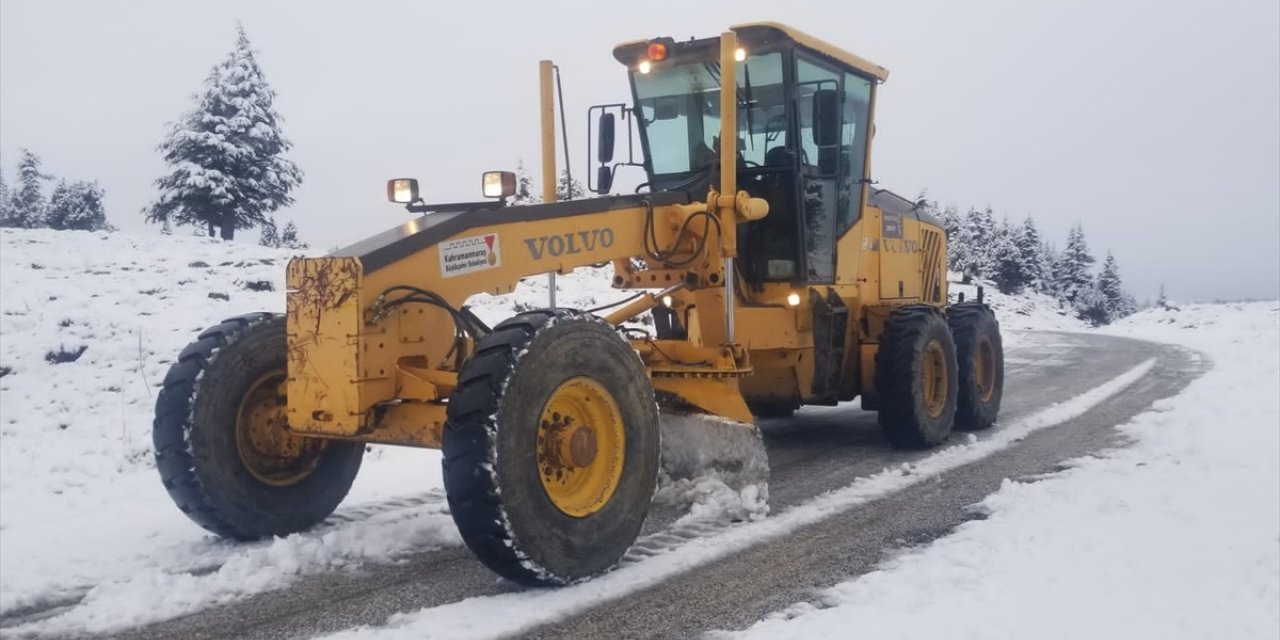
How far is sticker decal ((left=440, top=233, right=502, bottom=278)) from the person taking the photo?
5039 millimetres

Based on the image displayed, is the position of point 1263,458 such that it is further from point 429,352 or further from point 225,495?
point 225,495

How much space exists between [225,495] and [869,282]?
570 cm

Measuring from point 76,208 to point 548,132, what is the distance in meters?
67.7

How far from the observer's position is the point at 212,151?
3197 cm

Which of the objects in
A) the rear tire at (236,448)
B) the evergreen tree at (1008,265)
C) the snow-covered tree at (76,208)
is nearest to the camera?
the rear tire at (236,448)

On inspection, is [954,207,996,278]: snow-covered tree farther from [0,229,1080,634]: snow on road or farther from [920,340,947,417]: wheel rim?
[920,340,947,417]: wheel rim

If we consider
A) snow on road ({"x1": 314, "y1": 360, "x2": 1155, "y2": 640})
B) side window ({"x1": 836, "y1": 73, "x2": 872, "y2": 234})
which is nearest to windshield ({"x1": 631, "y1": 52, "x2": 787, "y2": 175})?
side window ({"x1": 836, "y1": 73, "x2": 872, "y2": 234})

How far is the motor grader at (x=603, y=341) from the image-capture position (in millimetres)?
4480

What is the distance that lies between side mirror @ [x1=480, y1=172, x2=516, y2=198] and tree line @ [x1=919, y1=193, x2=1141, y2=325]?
63.5 metres

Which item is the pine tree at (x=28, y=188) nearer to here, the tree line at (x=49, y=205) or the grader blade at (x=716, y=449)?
the tree line at (x=49, y=205)

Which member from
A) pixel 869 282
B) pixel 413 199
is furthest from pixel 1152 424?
pixel 413 199

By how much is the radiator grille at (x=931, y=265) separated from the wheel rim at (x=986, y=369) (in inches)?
29.9

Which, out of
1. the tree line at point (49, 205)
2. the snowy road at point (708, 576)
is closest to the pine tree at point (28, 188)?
the tree line at point (49, 205)

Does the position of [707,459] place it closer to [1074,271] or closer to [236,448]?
[236,448]
